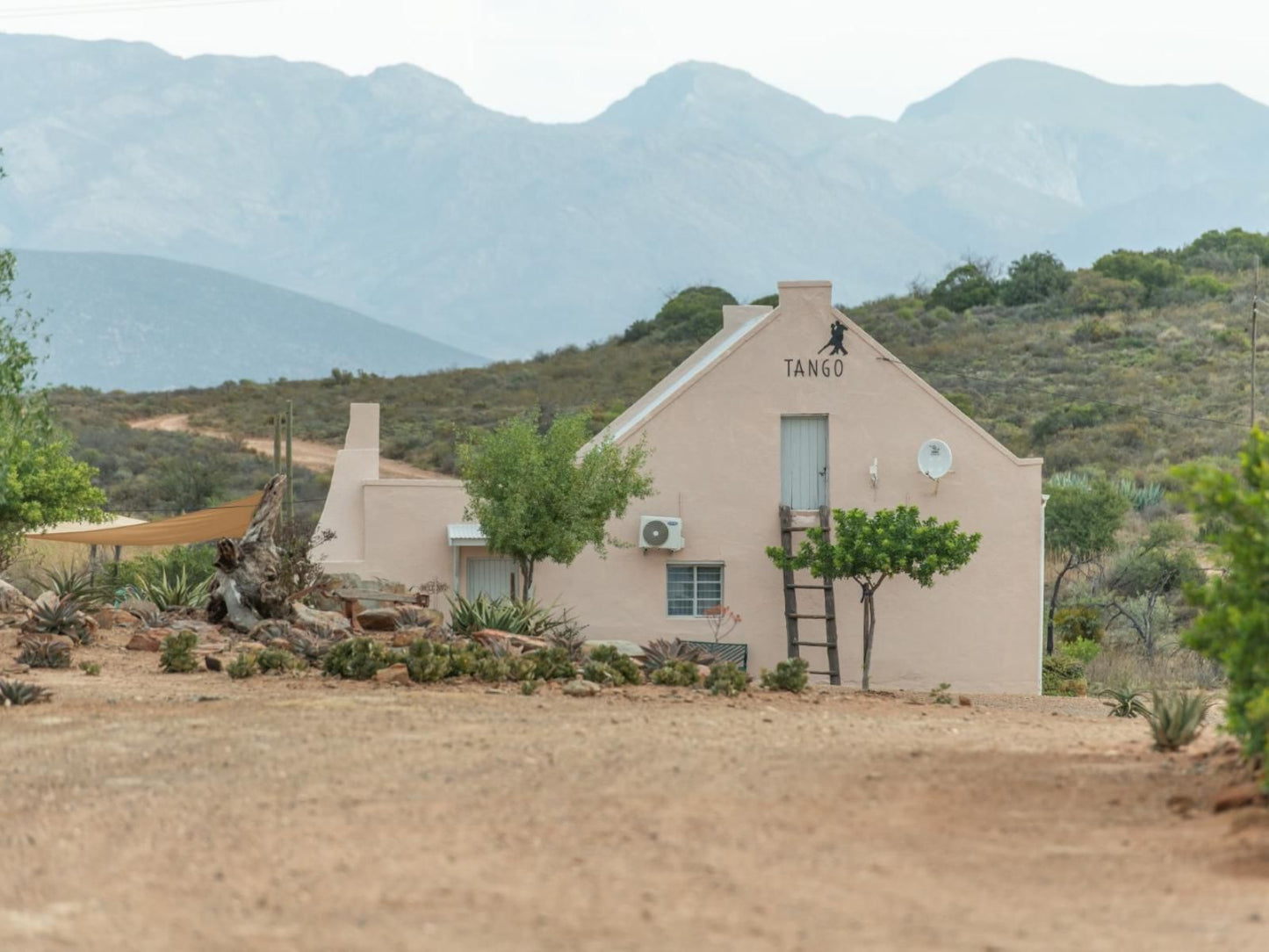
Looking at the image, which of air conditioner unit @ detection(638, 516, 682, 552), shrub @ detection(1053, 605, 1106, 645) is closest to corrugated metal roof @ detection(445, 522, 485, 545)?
air conditioner unit @ detection(638, 516, 682, 552)

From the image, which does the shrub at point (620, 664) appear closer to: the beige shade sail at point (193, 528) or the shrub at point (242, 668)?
the shrub at point (242, 668)

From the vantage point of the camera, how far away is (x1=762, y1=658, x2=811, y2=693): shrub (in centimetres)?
1727

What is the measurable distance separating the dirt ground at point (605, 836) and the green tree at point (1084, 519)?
22080mm

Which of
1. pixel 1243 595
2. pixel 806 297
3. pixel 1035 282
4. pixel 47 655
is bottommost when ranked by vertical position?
pixel 47 655

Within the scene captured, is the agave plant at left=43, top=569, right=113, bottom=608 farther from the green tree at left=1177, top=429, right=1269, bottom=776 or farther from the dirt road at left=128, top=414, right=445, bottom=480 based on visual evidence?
the dirt road at left=128, top=414, right=445, bottom=480

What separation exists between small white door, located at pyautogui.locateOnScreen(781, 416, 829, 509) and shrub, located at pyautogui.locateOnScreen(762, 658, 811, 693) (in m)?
9.28

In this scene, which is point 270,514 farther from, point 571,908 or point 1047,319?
point 1047,319

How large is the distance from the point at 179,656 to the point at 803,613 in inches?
460

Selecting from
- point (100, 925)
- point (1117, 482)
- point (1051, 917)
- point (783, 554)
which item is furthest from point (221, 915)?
point (1117, 482)

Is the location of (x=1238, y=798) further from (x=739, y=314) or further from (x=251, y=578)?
(x=739, y=314)

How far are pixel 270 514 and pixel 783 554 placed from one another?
25.4ft

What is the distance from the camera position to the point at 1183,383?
57.4 metres

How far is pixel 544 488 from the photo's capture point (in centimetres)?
2364

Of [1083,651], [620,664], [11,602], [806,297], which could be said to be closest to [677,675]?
[620,664]
